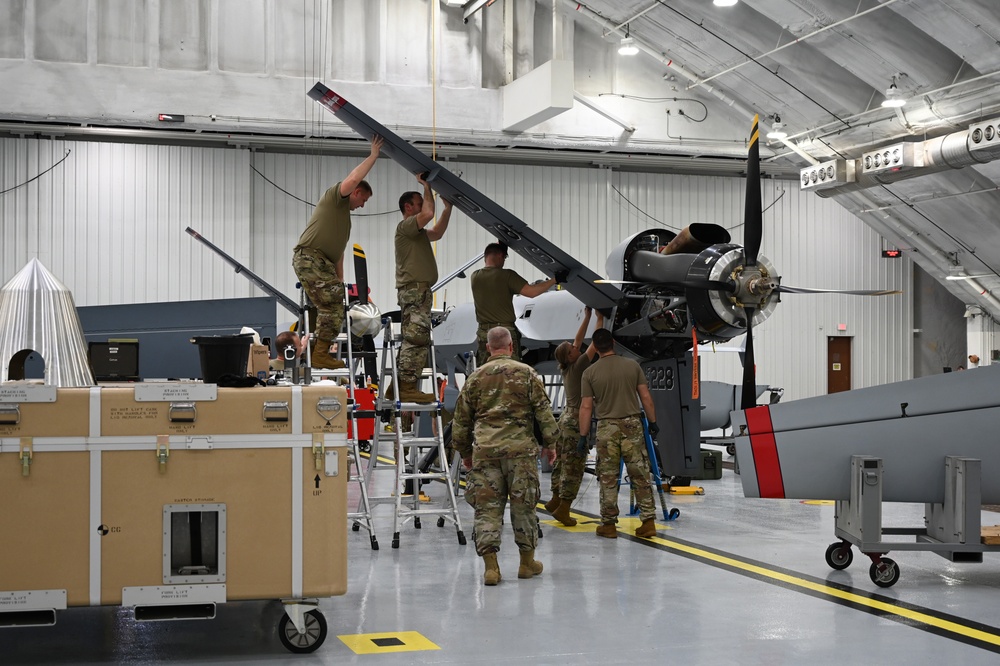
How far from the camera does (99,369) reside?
6.43m

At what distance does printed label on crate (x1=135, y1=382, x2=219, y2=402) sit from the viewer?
4828mm

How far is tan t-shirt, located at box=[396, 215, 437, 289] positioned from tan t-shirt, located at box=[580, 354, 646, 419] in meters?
1.77

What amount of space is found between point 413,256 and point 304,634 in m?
4.37

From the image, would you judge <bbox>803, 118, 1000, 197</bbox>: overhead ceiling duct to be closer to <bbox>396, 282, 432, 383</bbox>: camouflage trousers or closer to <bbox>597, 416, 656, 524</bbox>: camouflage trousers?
<bbox>597, 416, 656, 524</bbox>: camouflage trousers

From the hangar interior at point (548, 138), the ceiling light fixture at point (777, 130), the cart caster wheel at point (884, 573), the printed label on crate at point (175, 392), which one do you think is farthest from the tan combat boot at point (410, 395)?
the ceiling light fixture at point (777, 130)

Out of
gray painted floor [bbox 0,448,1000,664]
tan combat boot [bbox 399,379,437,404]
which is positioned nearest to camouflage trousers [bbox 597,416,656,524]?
gray painted floor [bbox 0,448,1000,664]

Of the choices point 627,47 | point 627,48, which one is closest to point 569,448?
point 627,48

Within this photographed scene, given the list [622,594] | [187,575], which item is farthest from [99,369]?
[622,594]

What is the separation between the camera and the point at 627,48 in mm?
22172

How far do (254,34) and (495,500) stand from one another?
59.6 feet

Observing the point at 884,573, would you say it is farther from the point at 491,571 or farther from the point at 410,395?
the point at 410,395

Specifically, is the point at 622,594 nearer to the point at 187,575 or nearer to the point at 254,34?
the point at 187,575

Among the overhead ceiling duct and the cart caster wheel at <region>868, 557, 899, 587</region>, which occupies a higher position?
the overhead ceiling duct

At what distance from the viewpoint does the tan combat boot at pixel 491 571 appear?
6816 mm
